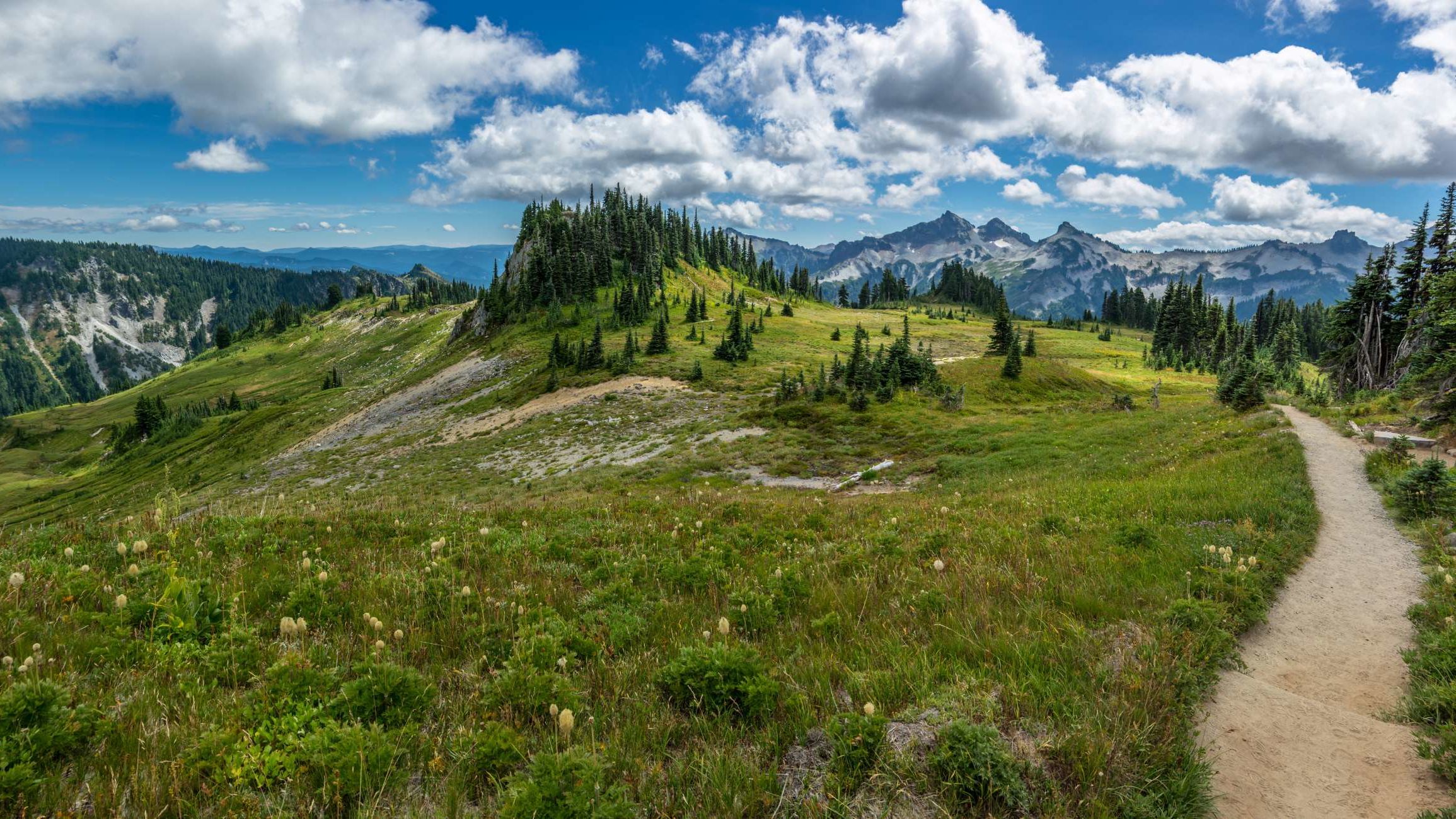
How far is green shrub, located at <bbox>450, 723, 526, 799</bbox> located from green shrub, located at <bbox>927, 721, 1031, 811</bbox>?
8.87 ft

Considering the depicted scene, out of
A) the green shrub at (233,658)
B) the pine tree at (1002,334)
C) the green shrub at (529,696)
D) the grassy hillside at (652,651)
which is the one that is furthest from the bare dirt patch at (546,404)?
the green shrub at (529,696)

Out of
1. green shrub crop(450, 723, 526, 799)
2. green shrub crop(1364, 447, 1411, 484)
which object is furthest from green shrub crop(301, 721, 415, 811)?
green shrub crop(1364, 447, 1411, 484)

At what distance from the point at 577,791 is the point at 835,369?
Result: 48.2 meters

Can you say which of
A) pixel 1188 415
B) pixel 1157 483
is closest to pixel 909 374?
pixel 1188 415

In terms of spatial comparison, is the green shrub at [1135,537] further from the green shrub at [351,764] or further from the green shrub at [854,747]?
the green shrub at [351,764]

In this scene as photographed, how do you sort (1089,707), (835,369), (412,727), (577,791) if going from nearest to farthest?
1. (577,791)
2. (412,727)
3. (1089,707)
4. (835,369)

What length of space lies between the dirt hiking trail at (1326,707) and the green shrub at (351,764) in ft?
19.0

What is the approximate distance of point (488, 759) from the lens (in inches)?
144

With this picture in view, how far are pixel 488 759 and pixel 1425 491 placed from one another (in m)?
19.5

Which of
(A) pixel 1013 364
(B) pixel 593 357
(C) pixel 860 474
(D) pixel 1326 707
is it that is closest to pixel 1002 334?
(A) pixel 1013 364

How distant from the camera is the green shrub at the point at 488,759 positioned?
3562mm

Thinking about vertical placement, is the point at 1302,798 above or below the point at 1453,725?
below

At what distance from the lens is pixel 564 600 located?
6773 mm

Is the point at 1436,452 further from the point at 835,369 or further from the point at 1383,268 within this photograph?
the point at 1383,268
